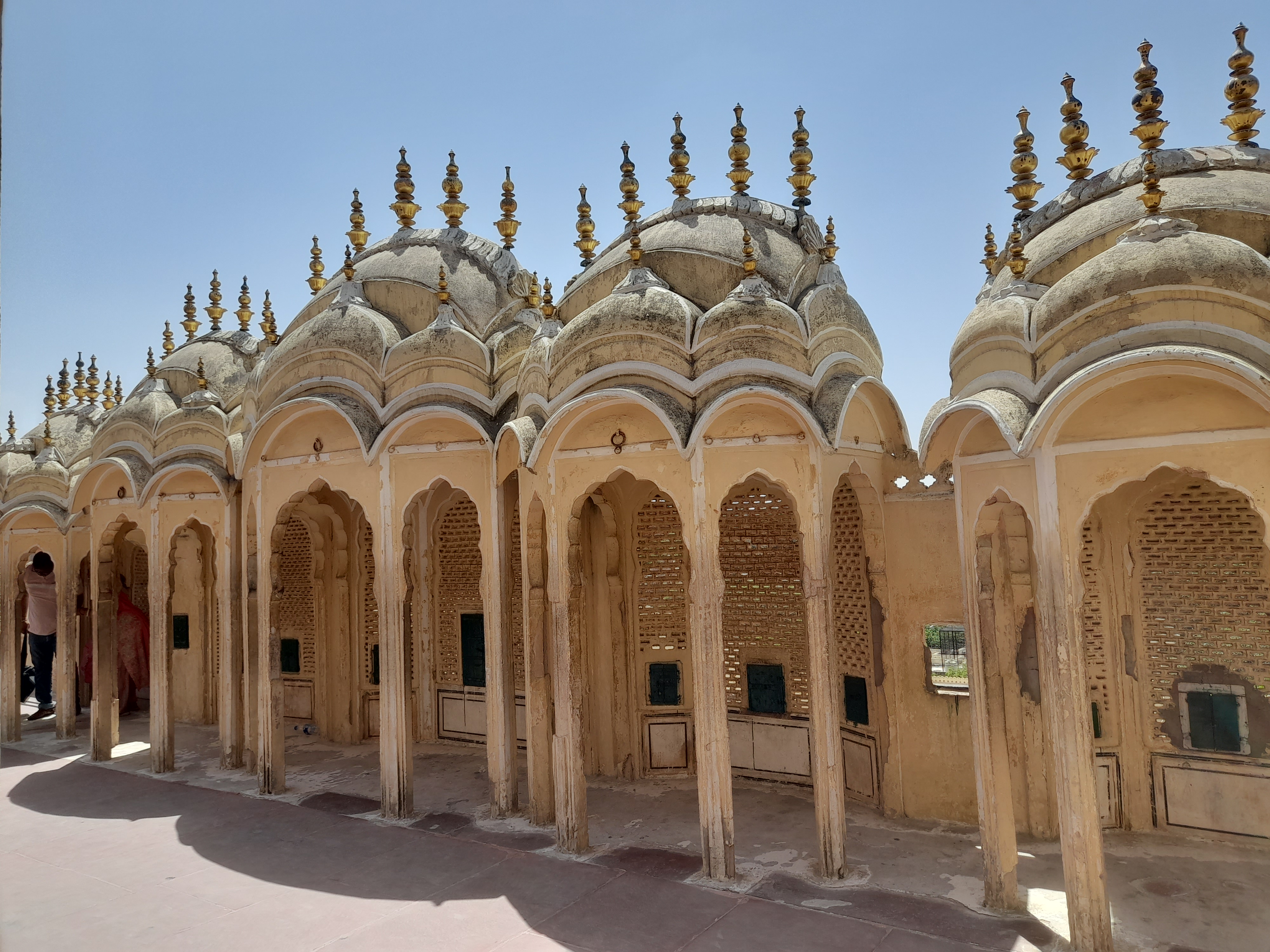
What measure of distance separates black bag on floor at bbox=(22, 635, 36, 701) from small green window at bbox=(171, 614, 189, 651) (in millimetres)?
3559

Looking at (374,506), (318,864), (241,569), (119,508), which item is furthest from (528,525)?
(119,508)

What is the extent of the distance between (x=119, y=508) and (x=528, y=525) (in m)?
7.48

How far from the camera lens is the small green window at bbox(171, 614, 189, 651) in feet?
50.2

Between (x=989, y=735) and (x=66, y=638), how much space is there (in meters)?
13.8

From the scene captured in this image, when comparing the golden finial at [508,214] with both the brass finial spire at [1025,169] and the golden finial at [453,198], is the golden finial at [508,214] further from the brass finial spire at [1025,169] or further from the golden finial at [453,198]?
the brass finial spire at [1025,169]

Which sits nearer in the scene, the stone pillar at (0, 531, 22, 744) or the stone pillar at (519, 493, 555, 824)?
the stone pillar at (519, 493, 555, 824)

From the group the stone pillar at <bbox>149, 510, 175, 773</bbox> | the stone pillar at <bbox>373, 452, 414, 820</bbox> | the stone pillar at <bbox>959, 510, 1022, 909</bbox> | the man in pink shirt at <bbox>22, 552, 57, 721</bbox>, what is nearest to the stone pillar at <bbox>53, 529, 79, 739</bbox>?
the man in pink shirt at <bbox>22, 552, 57, 721</bbox>

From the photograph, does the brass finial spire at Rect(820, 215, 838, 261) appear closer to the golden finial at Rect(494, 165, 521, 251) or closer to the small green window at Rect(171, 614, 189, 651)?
the golden finial at Rect(494, 165, 521, 251)

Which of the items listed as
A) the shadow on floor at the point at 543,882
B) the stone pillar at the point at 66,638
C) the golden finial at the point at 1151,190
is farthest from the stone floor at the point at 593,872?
the golden finial at the point at 1151,190

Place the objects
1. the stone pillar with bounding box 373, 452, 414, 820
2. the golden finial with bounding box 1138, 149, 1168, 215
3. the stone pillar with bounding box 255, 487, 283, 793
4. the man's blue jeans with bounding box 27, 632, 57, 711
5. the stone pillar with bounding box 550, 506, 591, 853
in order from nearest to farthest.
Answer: the golden finial with bounding box 1138, 149, 1168, 215
the stone pillar with bounding box 550, 506, 591, 853
the stone pillar with bounding box 373, 452, 414, 820
the stone pillar with bounding box 255, 487, 283, 793
the man's blue jeans with bounding box 27, 632, 57, 711

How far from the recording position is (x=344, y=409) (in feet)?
31.3

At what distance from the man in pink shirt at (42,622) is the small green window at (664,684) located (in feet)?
36.6

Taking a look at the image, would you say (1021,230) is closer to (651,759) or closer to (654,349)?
(654,349)

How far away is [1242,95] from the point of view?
25.3ft
